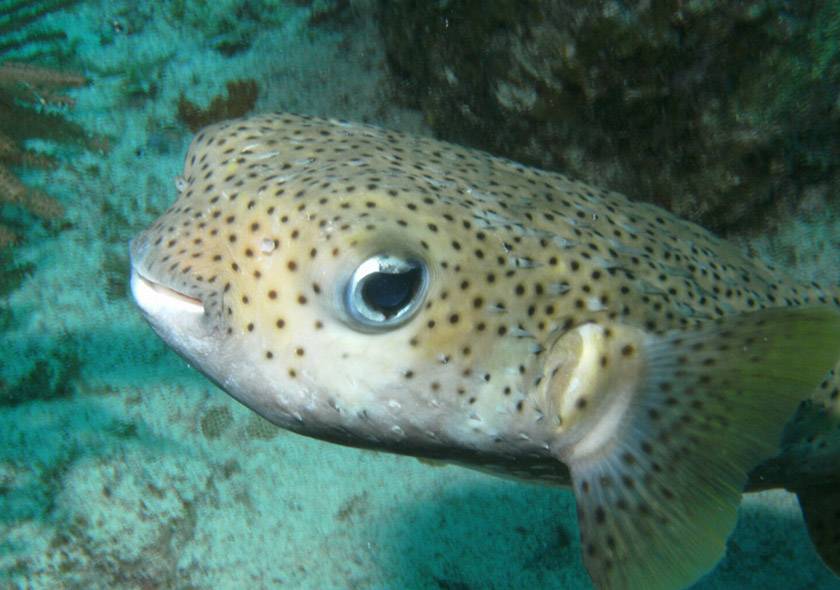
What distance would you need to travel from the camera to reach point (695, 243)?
2.56m

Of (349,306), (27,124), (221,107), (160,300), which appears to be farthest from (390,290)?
(221,107)

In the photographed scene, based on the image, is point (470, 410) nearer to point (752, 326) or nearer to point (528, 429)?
point (528, 429)

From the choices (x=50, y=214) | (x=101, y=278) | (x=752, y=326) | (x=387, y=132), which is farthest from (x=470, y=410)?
(x=101, y=278)

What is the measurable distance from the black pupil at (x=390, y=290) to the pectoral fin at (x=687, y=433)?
0.66 m

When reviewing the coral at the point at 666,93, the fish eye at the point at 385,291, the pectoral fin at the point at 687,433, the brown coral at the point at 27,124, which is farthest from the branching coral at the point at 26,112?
the pectoral fin at the point at 687,433

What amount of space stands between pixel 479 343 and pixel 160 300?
99cm

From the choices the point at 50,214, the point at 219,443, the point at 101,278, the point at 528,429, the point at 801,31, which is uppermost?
the point at 801,31

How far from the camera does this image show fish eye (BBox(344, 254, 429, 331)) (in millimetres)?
1816

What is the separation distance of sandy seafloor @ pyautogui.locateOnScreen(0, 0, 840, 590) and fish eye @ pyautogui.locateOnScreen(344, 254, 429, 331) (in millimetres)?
2342

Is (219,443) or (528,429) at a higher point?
(528,429)

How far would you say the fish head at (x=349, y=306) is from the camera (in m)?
1.85

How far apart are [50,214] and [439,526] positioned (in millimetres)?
2914

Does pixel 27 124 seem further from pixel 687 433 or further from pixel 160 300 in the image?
pixel 687 433

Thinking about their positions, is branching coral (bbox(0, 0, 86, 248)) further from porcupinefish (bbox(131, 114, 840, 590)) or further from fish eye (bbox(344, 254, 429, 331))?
fish eye (bbox(344, 254, 429, 331))
